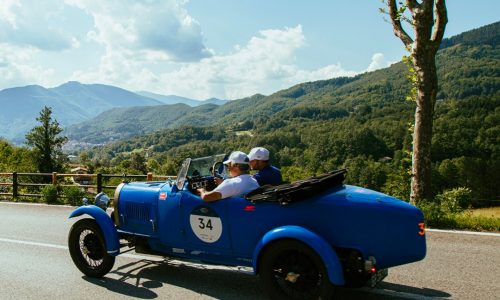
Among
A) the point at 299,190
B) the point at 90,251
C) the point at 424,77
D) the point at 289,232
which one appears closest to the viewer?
the point at 289,232

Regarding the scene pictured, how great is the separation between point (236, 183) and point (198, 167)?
0.96 meters

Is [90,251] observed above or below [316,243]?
below

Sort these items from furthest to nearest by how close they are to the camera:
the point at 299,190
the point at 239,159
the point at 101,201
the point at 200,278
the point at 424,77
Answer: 1. the point at 424,77
2. the point at 101,201
3. the point at 200,278
4. the point at 239,159
5. the point at 299,190

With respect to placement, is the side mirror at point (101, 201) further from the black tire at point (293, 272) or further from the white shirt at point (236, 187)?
the black tire at point (293, 272)

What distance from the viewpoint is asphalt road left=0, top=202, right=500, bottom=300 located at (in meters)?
5.29

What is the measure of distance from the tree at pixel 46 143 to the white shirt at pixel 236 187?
65.6m

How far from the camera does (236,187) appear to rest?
523cm

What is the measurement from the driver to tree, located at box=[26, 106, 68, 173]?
6539cm

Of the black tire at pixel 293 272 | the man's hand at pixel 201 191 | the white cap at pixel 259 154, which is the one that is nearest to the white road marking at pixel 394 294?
the black tire at pixel 293 272

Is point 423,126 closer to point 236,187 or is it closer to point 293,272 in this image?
point 236,187

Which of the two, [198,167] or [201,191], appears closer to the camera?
[201,191]

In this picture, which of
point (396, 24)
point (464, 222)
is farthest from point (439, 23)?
point (464, 222)

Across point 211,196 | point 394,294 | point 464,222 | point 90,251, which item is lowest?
point 394,294

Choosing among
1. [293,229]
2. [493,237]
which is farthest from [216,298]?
[493,237]
